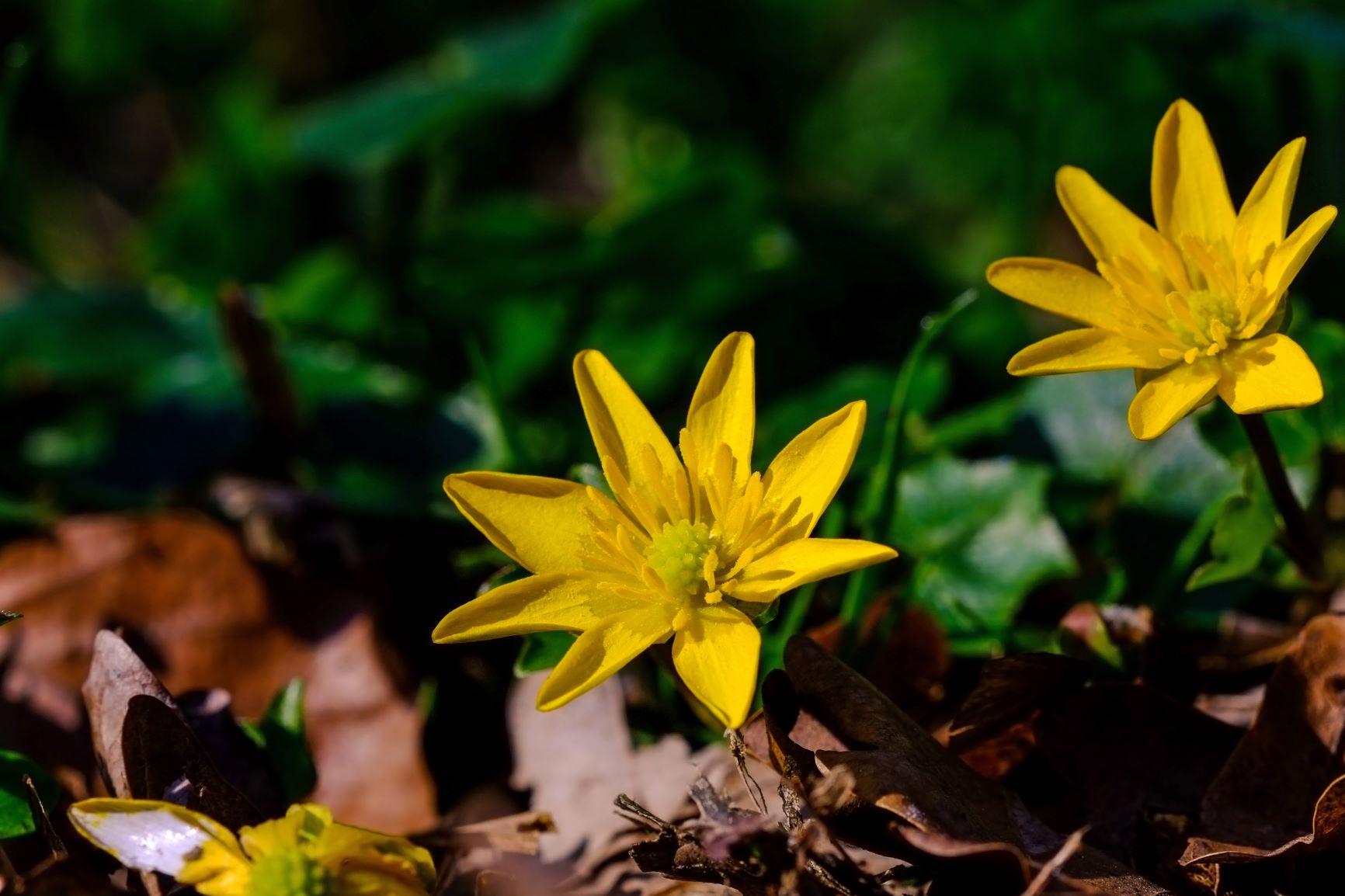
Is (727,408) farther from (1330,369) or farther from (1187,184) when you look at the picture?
(1330,369)

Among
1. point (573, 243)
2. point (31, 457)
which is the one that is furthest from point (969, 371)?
point (31, 457)

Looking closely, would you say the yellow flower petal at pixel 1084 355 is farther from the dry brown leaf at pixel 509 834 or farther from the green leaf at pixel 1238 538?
the dry brown leaf at pixel 509 834

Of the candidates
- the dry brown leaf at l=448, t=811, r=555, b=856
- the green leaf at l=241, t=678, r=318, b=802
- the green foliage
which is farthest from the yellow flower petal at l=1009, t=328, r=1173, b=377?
the green leaf at l=241, t=678, r=318, b=802

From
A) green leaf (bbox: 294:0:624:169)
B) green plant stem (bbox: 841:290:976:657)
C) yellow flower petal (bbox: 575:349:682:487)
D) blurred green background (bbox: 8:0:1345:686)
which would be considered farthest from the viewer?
green leaf (bbox: 294:0:624:169)

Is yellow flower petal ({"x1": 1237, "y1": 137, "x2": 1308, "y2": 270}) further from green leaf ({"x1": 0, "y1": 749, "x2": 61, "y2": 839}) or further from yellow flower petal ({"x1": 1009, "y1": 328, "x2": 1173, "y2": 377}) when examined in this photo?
green leaf ({"x1": 0, "y1": 749, "x2": 61, "y2": 839})

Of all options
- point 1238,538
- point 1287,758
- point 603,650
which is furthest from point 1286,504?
point 603,650

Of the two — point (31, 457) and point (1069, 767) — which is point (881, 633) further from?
point (31, 457)

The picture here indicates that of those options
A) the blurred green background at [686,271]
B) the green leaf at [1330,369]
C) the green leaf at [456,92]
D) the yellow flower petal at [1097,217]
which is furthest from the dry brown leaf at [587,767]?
the green leaf at [456,92]
